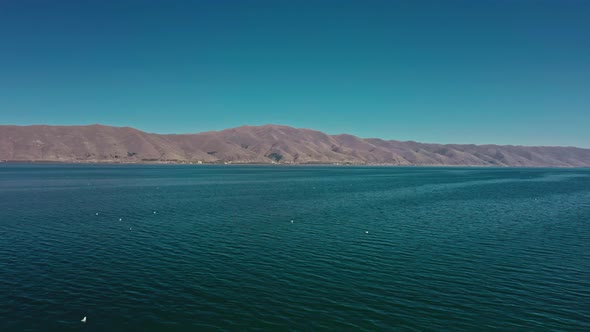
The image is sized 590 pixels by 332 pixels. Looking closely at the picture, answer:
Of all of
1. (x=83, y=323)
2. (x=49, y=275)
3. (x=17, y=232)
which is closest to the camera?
(x=83, y=323)

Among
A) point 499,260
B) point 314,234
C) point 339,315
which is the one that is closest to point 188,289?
point 339,315

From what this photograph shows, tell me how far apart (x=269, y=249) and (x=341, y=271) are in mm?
10945

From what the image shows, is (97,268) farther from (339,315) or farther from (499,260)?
(499,260)

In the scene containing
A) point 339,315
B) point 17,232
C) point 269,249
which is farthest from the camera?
point 17,232

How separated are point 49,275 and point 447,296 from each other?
35718 millimetres

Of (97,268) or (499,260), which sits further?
(499,260)

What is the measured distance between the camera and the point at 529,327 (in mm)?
23516

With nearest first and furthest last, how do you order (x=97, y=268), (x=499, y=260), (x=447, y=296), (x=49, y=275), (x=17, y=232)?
1. (x=447, y=296)
2. (x=49, y=275)
3. (x=97, y=268)
4. (x=499, y=260)
5. (x=17, y=232)

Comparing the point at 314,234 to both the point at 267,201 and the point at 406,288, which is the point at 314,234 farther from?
the point at 267,201

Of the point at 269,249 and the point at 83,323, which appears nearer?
the point at 83,323

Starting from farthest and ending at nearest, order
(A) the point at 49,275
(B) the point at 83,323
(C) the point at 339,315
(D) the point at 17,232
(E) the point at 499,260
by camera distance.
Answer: (D) the point at 17,232, (E) the point at 499,260, (A) the point at 49,275, (C) the point at 339,315, (B) the point at 83,323

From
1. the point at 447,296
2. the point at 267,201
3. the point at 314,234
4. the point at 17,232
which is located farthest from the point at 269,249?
the point at 267,201

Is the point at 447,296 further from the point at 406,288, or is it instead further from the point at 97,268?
the point at 97,268

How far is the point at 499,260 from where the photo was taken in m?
38.6
